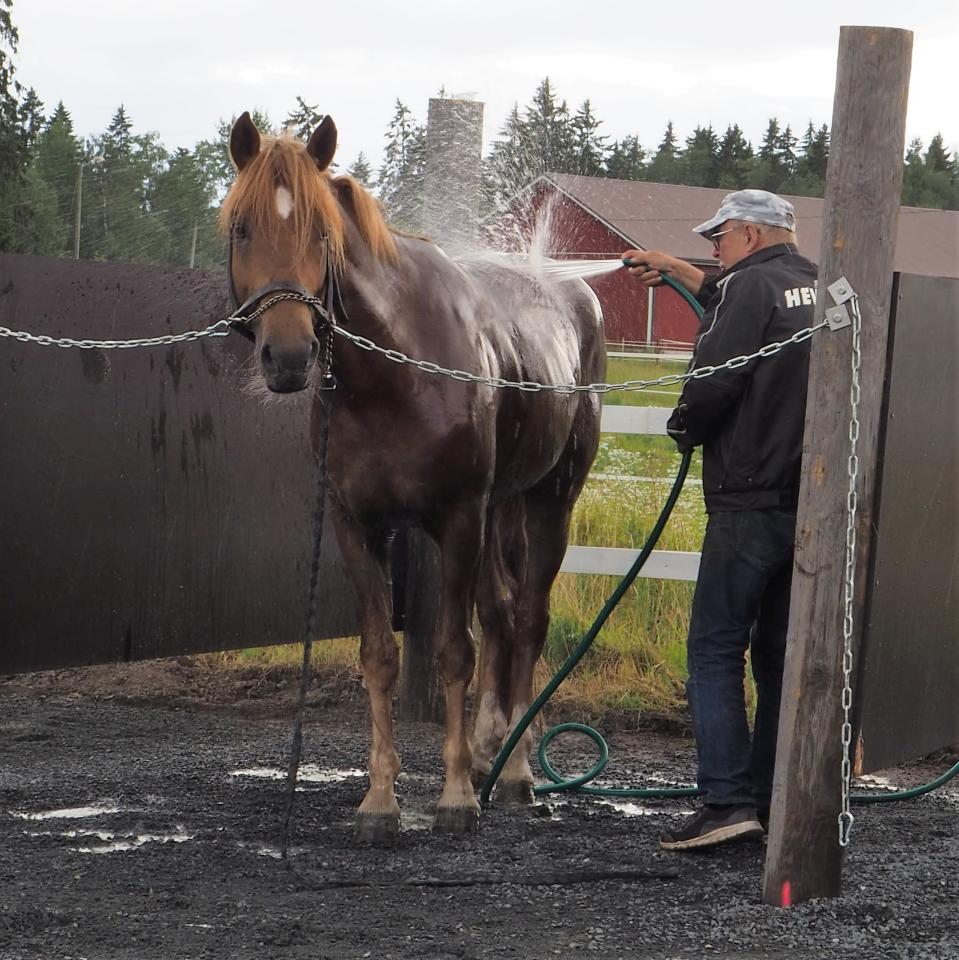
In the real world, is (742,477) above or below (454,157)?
below

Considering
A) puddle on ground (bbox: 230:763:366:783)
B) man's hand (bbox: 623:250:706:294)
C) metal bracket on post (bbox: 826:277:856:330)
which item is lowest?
puddle on ground (bbox: 230:763:366:783)

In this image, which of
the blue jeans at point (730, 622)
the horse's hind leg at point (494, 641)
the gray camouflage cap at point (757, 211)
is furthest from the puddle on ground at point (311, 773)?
the gray camouflage cap at point (757, 211)

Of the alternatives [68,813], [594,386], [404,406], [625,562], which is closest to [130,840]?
[68,813]

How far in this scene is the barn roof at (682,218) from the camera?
35250 millimetres

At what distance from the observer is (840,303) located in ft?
12.7

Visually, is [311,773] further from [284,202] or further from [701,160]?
[701,160]

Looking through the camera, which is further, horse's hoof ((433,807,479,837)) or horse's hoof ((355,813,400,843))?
horse's hoof ((433,807,479,837))

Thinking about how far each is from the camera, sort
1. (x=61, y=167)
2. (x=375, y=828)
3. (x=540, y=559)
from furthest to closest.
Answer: (x=61, y=167) → (x=540, y=559) → (x=375, y=828)

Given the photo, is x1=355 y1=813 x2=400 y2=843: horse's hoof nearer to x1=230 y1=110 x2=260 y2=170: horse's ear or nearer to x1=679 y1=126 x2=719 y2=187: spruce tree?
x1=230 y1=110 x2=260 y2=170: horse's ear

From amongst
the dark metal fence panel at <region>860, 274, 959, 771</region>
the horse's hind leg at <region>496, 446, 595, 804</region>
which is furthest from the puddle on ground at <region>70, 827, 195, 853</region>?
the dark metal fence panel at <region>860, 274, 959, 771</region>

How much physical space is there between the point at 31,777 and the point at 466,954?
265 centimetres

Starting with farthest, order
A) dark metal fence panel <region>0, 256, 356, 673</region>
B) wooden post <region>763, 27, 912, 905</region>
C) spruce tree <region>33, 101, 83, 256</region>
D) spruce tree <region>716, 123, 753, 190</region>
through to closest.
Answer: spruce tree <region>716, 123, 753, 190</region> < spruce tree <region>33, 101, 83, 256</region> < dark metal fence panel <region>0, 256, 356, 673</region> < wooden post <region>763, 27, 912, 905</region>

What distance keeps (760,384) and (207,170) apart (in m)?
44.4

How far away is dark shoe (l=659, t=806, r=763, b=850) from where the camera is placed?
446cm
